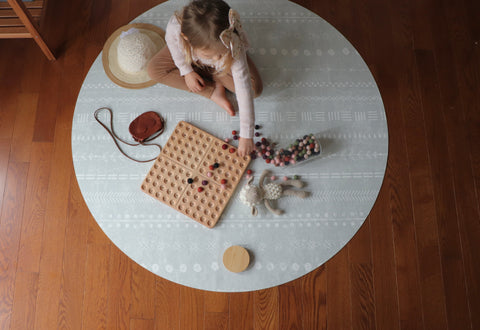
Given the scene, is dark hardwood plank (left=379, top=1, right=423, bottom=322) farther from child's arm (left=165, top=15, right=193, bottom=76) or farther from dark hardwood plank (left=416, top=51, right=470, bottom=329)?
child's arm (left=165, top=15, right=193, bottom=76)

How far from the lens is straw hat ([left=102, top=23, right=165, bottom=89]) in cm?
129

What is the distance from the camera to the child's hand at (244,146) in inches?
47.4

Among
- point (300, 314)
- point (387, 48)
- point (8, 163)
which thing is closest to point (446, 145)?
point (387, 48)

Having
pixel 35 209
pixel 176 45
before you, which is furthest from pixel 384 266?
pixel 35 209

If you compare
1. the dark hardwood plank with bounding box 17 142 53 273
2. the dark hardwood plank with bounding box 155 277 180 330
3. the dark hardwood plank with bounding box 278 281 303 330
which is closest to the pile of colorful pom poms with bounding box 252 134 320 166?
the dark hardwood plank with bounding box 278 281 303 330

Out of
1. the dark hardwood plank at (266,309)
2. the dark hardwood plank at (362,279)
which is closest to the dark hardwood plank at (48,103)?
the dark hardwood plank at (266,309)

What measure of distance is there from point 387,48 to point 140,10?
101 centimetres

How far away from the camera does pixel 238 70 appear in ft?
3.52

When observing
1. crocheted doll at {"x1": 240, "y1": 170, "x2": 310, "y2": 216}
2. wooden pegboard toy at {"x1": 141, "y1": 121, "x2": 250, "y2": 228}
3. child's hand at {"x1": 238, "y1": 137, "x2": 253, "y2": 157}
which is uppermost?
child's hand at {"x1": 238, "y1": 137, "x2": 253, "y2": 157}

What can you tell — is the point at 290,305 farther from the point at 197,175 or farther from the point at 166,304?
the point at 197,175

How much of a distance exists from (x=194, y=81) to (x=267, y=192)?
46 centimetres

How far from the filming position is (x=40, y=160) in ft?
4.48

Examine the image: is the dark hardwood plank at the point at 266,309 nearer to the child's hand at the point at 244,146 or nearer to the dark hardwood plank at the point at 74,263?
the child's hand at the point at 244,146

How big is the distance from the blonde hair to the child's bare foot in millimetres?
359
